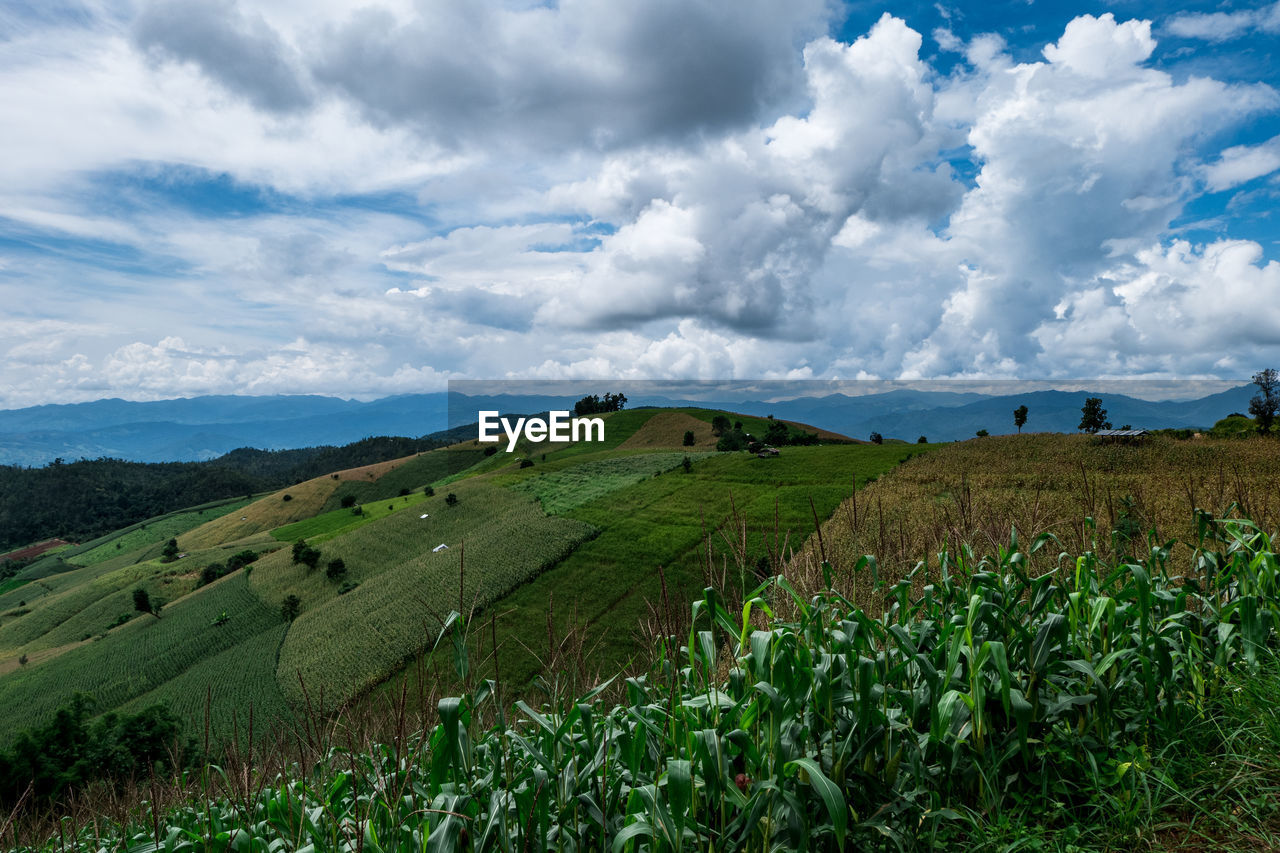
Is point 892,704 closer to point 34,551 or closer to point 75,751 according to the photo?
point 75,751

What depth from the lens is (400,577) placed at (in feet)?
194

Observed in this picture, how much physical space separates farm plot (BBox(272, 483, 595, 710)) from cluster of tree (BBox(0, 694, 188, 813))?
909 cm

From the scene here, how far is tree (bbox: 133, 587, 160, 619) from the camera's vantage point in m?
70.8

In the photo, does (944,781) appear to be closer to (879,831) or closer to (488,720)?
(879,831)

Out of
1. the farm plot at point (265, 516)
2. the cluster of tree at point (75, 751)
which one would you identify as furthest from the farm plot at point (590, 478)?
the farm plot at point (265, 516)

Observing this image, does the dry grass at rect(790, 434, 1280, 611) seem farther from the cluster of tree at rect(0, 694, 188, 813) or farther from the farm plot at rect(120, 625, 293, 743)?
the farm plot at rect(120, 625, 293, 743)

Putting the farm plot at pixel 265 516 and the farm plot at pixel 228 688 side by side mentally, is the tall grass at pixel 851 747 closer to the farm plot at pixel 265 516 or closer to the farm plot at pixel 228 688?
the farm plot at pixel 228 688

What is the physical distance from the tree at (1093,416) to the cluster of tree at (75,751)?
69.2 m

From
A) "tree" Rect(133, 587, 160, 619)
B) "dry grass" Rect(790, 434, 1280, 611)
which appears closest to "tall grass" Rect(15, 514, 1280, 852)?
"dry grass" Rect(790, 434, 1280, 611)

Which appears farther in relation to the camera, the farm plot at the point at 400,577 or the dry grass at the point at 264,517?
the dry grass at the point at 264,517

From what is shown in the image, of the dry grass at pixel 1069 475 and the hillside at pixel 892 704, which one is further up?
the hillside at pixel 892 704

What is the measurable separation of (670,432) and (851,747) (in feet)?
358

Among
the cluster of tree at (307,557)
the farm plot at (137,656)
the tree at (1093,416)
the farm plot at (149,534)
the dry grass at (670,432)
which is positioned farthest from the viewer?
the farm plot at (149,534)

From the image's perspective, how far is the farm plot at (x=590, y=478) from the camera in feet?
227
